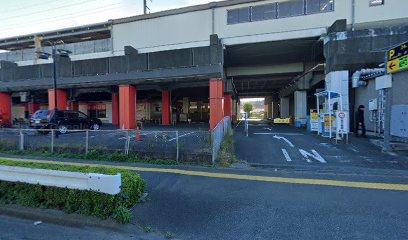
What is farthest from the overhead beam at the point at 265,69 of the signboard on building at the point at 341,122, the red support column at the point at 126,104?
the signboard on building at the point at 341,122

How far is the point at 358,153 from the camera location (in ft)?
28.7

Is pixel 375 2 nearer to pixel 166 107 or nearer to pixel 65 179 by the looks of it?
pixel 166 107

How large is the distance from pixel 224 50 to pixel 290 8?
6024 mm

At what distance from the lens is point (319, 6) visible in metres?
16.5

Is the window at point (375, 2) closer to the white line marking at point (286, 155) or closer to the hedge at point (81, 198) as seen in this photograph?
the white line marking at point (286, 155)

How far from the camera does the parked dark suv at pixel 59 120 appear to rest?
14.3m

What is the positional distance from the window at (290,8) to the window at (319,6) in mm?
484

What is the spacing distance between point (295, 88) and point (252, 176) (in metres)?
19.0

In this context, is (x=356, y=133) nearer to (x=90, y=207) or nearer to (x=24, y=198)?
(x=90, y=207)

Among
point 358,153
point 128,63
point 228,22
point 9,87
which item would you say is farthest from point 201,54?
point 9,87

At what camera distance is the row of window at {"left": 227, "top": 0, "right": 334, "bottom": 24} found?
54.1 ft

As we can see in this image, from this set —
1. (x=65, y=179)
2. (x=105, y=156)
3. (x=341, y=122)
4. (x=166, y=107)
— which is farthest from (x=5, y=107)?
(x=341, y=122)

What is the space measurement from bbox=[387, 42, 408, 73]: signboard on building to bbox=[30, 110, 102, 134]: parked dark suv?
17.4 m

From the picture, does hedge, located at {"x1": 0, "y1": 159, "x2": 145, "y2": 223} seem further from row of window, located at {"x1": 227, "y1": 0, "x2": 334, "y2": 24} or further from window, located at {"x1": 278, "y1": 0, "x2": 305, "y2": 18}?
window, located at {"x1": 278, "y1": 0, "x2": 305, "y2": 18}
